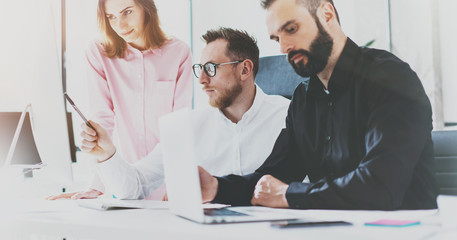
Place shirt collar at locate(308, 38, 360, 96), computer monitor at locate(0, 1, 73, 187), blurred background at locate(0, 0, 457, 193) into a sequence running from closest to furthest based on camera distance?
computer monitor at locate(0, 1, 73, 187)
shirt collar at locate(308, 38, 360, 96)
blurred background at locate(0, 0, 457, 193)

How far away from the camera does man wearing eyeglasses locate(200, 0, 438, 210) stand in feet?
3.66

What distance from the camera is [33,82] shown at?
1.07 meters

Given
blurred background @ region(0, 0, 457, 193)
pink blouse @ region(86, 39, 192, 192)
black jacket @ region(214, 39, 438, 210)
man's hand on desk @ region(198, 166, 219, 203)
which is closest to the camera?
black jacket @ region(214, 39, 438, 210)

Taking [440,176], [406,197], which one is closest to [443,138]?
[440,176]

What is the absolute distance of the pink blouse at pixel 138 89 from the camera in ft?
6.79

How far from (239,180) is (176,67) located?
881 mm

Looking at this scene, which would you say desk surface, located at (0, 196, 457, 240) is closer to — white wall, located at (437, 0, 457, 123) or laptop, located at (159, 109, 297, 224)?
laptop, located at (159, 109, 297, 224)

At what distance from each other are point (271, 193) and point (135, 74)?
1.19 m

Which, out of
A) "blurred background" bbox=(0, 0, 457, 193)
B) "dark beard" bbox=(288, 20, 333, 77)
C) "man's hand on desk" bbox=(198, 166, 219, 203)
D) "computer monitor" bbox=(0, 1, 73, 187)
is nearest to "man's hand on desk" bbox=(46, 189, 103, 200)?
"computer monitor" bbox=(0, 1, 73, 187)

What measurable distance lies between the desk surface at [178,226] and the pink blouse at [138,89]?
2.98 ft

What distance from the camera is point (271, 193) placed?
45.5 inches

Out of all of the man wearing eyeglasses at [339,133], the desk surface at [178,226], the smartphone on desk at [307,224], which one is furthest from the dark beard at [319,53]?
the smartphone on desk at [307,224]

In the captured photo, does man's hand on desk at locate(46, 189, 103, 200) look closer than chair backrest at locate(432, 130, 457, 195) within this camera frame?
No

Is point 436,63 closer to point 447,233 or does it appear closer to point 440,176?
point 440,176
